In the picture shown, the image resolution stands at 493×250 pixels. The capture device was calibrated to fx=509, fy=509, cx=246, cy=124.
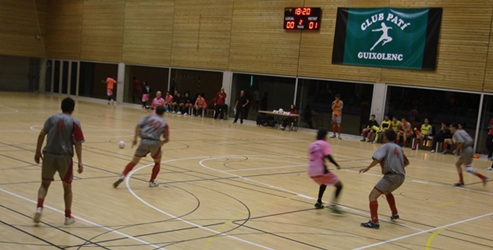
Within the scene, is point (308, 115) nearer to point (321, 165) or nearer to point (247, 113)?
point (247, 113)

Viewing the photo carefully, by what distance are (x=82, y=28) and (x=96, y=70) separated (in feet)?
11.2

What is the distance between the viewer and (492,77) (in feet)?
70.3

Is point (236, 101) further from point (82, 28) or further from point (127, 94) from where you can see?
point (82, 28)

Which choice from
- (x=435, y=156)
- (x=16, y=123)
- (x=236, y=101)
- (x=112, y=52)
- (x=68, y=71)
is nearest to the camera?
(x=16, y=123)

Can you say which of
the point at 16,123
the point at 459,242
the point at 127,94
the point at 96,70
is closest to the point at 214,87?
the point at 127,94

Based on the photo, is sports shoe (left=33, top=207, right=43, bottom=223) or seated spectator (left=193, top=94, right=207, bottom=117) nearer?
sports shoe (left=33, top=207, right=43, bottom=223)

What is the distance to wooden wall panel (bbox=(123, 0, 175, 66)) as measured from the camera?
3291cm

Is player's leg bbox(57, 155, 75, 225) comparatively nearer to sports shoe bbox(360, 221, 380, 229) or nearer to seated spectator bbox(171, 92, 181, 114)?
sports shoe bbox(360, 221, 380, 229)

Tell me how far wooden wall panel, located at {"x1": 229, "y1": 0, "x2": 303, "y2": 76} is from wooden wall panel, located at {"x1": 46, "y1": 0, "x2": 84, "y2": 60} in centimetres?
1504

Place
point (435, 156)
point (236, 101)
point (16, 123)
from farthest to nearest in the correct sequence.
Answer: point (236, 101)
point (435, 156)
point (16, 123)

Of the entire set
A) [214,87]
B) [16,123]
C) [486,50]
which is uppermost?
[486,50]

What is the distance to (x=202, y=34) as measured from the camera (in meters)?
31.1

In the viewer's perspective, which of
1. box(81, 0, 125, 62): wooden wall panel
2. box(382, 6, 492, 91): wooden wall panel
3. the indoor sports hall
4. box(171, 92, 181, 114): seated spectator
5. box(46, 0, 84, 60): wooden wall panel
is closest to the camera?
the indoor sports hall

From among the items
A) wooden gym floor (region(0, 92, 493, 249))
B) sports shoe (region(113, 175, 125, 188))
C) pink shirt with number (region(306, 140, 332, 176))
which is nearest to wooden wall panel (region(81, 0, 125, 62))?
wooden gym floor (region(0, 92, 493, 249))
